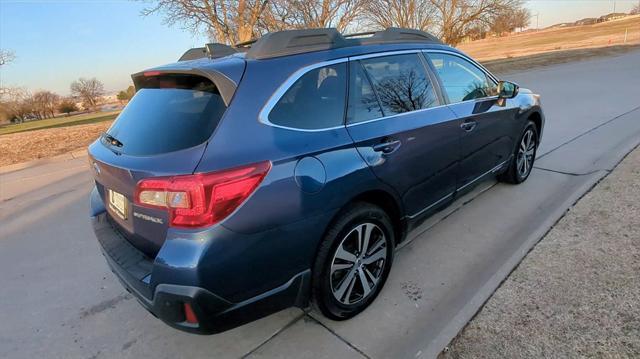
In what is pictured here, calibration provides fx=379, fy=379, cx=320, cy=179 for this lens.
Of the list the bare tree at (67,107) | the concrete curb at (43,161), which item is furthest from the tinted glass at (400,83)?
the bare tree at (67,107)

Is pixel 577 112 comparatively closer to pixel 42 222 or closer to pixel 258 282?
pixel 258 282

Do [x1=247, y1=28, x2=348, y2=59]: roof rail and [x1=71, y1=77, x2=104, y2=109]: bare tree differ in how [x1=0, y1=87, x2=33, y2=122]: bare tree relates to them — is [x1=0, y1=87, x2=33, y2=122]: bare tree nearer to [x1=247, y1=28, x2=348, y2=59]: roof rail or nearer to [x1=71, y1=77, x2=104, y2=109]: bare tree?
[x1=71, y1=77, x2=104, y2=109]: bare tree

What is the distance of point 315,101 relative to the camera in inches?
91.4

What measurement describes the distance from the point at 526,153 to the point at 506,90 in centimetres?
99

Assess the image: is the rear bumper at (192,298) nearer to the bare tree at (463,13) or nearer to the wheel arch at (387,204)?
the wheel arch at (387,204)

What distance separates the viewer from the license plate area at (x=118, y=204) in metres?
2.24

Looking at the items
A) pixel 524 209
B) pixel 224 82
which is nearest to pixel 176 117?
pixel 224 82

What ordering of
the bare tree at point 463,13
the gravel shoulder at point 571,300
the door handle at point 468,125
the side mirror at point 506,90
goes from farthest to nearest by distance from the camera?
the bare tree at point 463,13 < the side mirror at point 506,90 < the door handle at point 468,125 < the gravel shoulder at point 571,300

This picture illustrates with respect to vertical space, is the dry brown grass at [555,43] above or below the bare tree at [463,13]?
below

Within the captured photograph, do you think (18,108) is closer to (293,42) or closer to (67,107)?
(67,107)

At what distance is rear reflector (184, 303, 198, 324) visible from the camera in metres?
1.91

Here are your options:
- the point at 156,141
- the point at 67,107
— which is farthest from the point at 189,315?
the point at 67,107

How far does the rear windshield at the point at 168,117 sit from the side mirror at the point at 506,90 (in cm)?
308

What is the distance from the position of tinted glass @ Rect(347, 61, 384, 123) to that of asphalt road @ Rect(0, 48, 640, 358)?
51.5 inches
